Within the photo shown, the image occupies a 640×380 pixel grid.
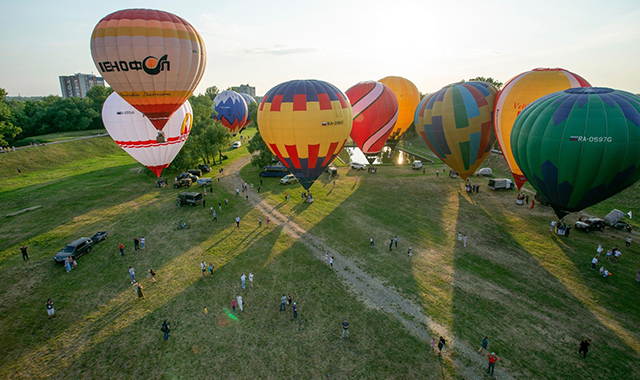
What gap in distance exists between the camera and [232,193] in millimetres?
32688

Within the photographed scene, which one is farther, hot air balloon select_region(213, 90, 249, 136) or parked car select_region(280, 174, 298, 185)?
hot air balloon select_region(213, 90, 249, 136)

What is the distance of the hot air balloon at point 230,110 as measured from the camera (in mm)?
59031

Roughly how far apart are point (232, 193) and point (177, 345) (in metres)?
20.4

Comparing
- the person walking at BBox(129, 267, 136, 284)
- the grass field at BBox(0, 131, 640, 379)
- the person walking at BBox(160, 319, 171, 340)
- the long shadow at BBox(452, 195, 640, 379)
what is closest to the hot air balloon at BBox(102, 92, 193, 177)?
the grass field at BBox(0, 131, 640, 379)

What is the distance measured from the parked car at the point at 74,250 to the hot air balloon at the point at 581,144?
30.1 meters

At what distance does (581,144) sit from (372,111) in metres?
22.3

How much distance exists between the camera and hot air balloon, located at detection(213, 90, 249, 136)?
59.0 m

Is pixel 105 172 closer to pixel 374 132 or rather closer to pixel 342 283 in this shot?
pixel 374 132

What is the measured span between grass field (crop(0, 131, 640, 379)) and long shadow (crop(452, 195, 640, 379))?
0.07 m

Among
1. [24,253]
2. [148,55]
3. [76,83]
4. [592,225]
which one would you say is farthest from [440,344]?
[76,83]

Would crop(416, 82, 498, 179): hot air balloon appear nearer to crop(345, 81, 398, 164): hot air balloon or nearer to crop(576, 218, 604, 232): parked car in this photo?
crop(345, 81, 398, 164): hot air balloon

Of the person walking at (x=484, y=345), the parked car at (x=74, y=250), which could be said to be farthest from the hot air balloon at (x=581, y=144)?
the parked car at (x=74, y=250)

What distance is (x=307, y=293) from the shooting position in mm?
16875

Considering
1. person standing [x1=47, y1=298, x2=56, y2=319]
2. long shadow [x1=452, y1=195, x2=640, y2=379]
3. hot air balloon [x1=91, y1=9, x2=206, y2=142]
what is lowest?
long shadow [x1=452, y1=195, x2=640, y2=379]
